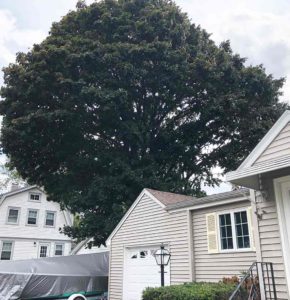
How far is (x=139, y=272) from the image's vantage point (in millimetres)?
11023

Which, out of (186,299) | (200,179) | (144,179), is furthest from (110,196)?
(186,299)

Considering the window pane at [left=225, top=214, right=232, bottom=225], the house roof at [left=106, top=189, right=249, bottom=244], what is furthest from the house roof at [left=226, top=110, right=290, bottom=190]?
the window pane at [left=225, top=214, right=232, bottom=225]

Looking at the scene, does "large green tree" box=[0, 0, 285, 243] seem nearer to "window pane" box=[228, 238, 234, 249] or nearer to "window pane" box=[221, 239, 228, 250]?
"window pane" box=[221, 239, 228, 250]

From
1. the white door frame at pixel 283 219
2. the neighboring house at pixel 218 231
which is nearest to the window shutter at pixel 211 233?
the neighboring house at pixel 218 231

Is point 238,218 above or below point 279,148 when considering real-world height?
below

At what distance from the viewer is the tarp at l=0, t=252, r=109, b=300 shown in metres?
11.7

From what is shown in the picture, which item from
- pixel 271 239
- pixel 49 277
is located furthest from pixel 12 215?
pixel 271 239

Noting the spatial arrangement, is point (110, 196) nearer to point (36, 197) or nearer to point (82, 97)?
point (82, 97)

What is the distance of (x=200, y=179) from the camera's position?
1906 cm

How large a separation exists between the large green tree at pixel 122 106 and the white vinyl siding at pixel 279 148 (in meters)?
8.59

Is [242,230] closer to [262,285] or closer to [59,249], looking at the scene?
[262,285]

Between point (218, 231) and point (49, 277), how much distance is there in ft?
23.8

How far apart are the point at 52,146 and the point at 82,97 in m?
3.45

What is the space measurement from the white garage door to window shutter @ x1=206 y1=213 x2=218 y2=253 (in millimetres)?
1837
